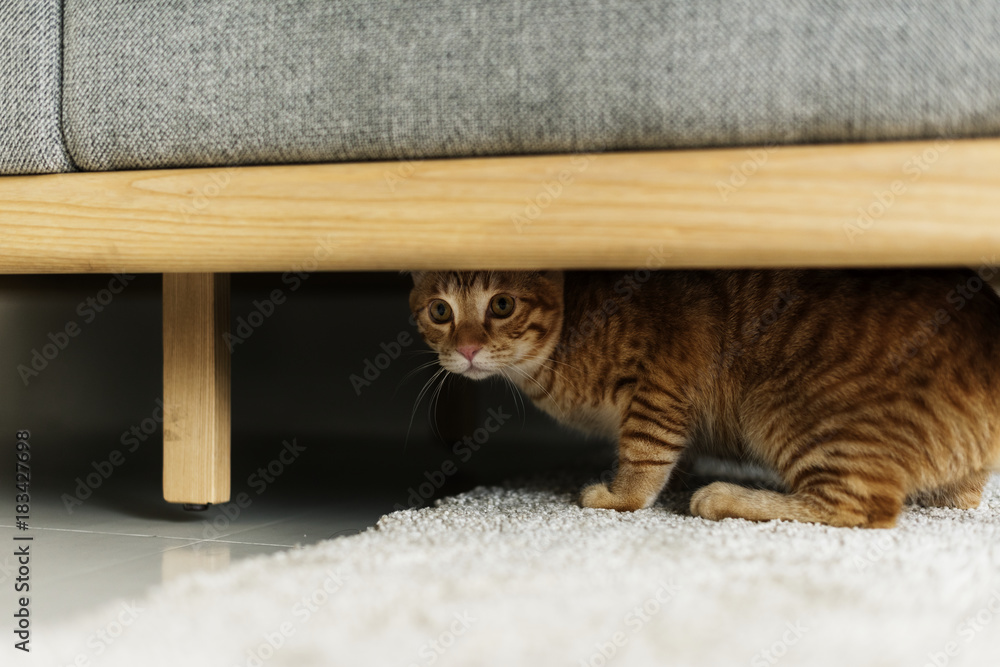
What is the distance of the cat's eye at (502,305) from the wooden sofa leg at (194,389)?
1.48 feet

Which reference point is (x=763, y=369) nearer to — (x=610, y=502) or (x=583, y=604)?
(x=610, y=502)

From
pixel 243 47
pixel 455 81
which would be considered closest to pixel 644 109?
pixel 455 81

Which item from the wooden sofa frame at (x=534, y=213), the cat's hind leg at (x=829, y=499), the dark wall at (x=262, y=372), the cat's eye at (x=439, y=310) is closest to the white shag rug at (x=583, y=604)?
the cat's hind leg at (x=829, y=499)

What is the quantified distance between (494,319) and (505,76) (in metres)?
0.52

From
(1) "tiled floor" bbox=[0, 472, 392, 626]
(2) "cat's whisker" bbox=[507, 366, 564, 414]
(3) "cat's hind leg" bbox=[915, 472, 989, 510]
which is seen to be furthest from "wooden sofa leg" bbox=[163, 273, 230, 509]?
(3) "cat's hind leg" bbox=[915, 472, 989, 510]

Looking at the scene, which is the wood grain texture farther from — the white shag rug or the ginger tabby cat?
the white shag rug

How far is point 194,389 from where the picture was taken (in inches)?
52.1

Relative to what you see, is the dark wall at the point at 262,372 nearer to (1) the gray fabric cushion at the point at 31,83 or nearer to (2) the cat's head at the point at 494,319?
(2) the cat's head at the point at 494,319

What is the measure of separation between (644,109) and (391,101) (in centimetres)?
32

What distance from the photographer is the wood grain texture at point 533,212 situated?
950mm

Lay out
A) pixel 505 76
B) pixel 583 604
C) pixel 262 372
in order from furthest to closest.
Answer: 1. pixel 262 372
2. pixel 505 76
3. pixel 583 604

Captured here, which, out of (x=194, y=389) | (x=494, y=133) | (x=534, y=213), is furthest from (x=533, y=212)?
(x=194, y=389)

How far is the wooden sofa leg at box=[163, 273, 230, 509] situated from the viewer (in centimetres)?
132

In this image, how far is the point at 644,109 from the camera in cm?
98
